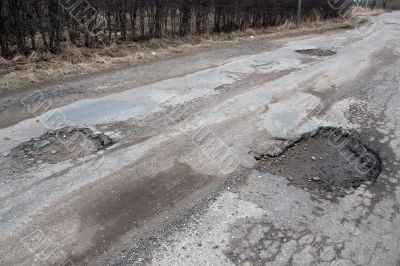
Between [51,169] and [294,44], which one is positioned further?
[294,44]

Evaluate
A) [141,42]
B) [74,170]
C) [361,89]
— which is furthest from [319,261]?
[141,42]

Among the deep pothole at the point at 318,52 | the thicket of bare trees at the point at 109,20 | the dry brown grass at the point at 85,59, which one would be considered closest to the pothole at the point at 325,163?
the dry brown grass at the point at 85,59

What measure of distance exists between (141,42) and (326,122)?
7.43 meters

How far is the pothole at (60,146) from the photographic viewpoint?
4844 millimetres

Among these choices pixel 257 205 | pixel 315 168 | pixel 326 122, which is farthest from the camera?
pixel 326 122

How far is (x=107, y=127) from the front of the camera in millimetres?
5777

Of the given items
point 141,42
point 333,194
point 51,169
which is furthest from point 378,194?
point 141,42

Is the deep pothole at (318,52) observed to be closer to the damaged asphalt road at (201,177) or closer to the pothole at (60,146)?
the damaged asphalt road at (201,177)

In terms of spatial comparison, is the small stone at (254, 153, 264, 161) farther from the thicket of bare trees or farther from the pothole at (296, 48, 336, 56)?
the pothole at (296, 48, 336, 56)

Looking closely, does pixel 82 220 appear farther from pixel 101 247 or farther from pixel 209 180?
pixel 209 180

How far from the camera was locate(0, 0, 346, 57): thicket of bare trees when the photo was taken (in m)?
9.05

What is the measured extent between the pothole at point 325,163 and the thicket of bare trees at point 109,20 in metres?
7.29

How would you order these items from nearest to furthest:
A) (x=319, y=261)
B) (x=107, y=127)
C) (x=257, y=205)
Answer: (x=319, y=261), (x=257, y=205), (x=107, y=127)

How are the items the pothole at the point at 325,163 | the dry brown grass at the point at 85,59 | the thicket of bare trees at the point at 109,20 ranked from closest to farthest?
1. the pothole at the point at 325,163
2. the dry brown grass at the point at 85,59
3. the thicket of bare trees at the point at 109,20
